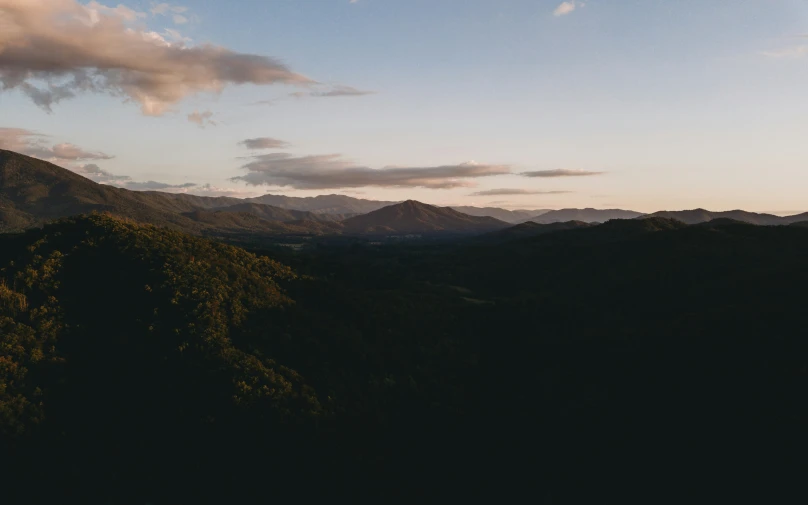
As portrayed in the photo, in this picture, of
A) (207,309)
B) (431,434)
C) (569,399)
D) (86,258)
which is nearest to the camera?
(431,434)

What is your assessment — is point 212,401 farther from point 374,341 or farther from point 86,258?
point 86,258

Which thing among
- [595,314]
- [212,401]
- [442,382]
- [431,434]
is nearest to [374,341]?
[442,382]

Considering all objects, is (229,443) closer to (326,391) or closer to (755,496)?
(326,391)

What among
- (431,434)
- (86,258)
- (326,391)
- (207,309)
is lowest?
(431,434)

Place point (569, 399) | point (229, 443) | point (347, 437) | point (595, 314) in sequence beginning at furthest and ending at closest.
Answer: point (595, 314) < point (569, 399) < point (347, 437) < point (229, 443)

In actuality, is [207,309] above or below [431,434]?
above

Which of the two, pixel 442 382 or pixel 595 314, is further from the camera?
pixel 595 314
